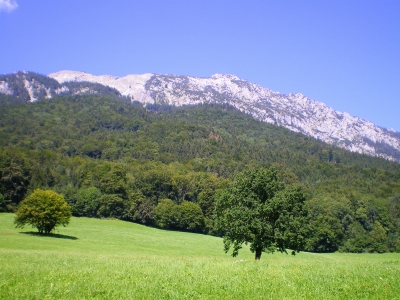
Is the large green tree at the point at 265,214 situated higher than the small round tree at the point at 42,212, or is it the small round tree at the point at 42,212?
the large green tree at the point at 265,214

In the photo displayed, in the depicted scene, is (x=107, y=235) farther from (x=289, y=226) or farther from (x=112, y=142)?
(x=112, y=142)

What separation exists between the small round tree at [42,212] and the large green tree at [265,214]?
35.1m

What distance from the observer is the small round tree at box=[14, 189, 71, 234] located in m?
56.1

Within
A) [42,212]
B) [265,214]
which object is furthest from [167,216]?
[265,214]

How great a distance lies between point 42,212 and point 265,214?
40667 mm

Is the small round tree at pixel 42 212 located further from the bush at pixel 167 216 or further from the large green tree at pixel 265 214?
the bush at pixel 167 216

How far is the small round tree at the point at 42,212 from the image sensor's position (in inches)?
2208

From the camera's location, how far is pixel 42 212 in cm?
5641

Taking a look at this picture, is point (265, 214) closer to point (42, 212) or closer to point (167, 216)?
point (42, 212)

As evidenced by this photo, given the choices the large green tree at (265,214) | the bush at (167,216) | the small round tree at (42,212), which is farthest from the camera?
the bush at (167,216)

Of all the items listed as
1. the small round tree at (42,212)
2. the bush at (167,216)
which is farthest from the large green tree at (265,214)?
the bush at (167,216)

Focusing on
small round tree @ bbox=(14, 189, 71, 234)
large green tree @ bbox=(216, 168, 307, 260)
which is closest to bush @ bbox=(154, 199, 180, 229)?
small round tree @ bbox=(14, 189, 71, 234)

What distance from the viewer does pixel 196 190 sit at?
109 metres

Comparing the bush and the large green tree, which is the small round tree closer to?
the large green tree
